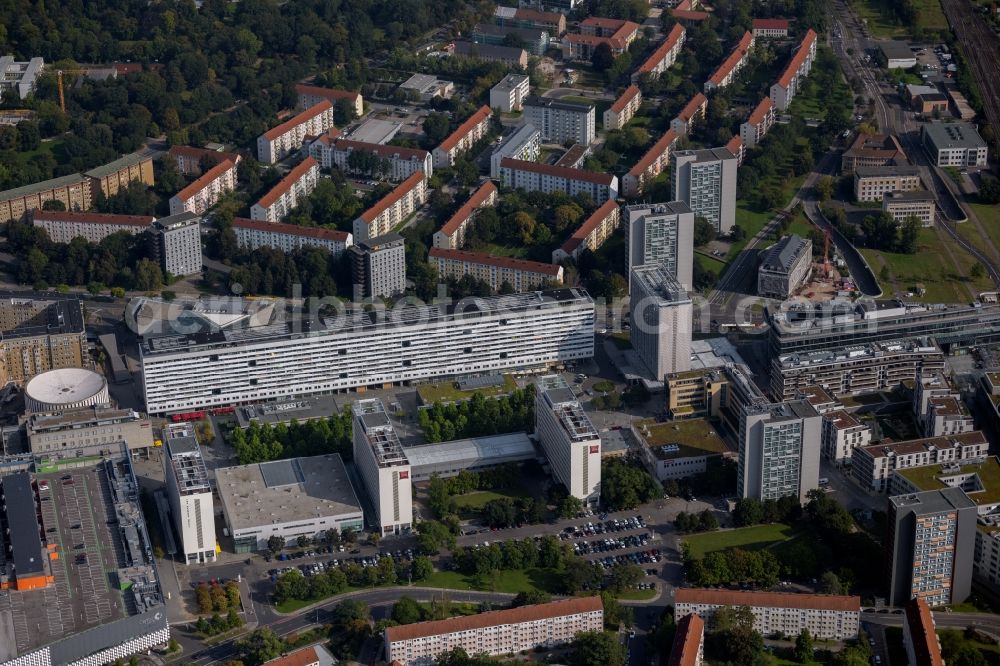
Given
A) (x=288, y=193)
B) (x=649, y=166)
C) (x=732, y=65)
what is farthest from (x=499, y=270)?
(x=732, y=65)

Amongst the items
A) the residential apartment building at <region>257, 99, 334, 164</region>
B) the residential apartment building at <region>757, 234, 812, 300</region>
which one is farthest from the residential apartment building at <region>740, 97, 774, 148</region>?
the residential apartment building at <region>257, 99, 334, 164</region>

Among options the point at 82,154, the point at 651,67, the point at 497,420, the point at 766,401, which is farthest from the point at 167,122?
the point at 766,401

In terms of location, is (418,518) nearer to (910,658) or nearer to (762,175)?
(910,658)

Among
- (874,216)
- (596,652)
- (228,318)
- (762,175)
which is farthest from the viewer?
(762,175)

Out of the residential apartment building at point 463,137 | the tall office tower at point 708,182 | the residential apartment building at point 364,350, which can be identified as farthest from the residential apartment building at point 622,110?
the residential apartment building at point 364,350

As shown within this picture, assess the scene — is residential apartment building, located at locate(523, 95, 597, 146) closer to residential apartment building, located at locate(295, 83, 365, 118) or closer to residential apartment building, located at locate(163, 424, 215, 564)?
residential apartment building, located at locate(295, 83, 365, 118)

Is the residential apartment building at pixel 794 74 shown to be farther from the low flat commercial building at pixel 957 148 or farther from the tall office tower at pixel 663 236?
the tall office tower at pixel 663 236
